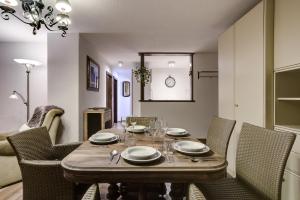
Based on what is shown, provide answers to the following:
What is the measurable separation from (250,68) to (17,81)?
165 inches

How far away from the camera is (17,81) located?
3.90 m

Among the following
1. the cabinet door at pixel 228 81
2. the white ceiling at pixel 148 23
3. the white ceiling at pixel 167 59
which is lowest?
the cabinet door at pixel 228 81

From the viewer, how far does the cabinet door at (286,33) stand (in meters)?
1.70

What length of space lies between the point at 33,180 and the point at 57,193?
0.19 m

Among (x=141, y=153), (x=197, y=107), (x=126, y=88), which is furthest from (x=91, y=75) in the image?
(x=126, y=88)

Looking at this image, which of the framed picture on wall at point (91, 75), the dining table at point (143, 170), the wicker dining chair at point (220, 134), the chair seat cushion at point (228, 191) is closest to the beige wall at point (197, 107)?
the framed picture on wall at point (91, 75)

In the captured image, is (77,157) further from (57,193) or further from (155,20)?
(155,20)

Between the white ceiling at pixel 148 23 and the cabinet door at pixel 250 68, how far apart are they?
0.27 metres

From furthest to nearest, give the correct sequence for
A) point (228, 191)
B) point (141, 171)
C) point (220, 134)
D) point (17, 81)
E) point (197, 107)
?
1. point (197, 107)
2. point (17, 81)
3. point (220, 134)
4. point (228, 191)
5. point (141, 171)

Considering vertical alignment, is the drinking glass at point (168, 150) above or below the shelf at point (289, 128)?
below

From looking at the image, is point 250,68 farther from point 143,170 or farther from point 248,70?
point 143,170

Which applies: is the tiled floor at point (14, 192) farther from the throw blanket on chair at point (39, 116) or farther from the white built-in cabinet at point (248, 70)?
the white built-in cabinet at point (248, 70)

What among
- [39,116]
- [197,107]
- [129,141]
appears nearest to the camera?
[129,141]

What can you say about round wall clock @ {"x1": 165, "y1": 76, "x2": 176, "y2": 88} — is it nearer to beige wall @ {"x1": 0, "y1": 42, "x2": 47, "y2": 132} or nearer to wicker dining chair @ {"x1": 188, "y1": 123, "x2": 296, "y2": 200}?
beige wall @ {"x1": 0, "y1": 42, "x2": 47, "y2": 132}
